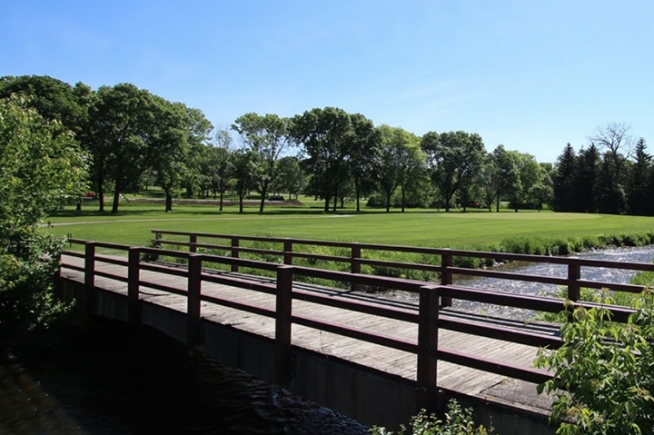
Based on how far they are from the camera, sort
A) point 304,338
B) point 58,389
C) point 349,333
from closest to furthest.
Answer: point 349,333 → point 304,338 → point 58,389

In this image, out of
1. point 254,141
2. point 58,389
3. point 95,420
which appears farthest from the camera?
point 254,141

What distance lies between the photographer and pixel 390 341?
5121mm

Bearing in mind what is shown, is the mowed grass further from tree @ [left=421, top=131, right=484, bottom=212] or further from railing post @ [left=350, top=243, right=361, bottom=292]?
tree @ [left=421, top=131, right=484, bottom=212]

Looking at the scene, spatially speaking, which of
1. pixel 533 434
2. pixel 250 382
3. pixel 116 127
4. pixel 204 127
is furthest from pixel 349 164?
pixel 533 434

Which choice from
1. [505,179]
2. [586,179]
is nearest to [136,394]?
[586,179]

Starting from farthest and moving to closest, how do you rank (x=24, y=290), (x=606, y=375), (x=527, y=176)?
1. (x=527, y=176)
2. (x=24, y=290)
3. (x=606, y=375)

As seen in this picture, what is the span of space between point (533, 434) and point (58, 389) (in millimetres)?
8442

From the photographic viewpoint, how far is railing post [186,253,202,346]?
8.09m

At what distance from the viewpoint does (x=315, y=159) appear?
7831 centimetres

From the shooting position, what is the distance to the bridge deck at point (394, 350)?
4.85 m

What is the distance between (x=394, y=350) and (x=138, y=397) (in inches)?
216

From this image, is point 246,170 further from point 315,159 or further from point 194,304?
point 194,304

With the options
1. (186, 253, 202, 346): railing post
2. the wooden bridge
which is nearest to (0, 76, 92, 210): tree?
(186, 253, 202, 346): railing post

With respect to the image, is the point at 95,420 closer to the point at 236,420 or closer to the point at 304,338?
the point at 236,420
